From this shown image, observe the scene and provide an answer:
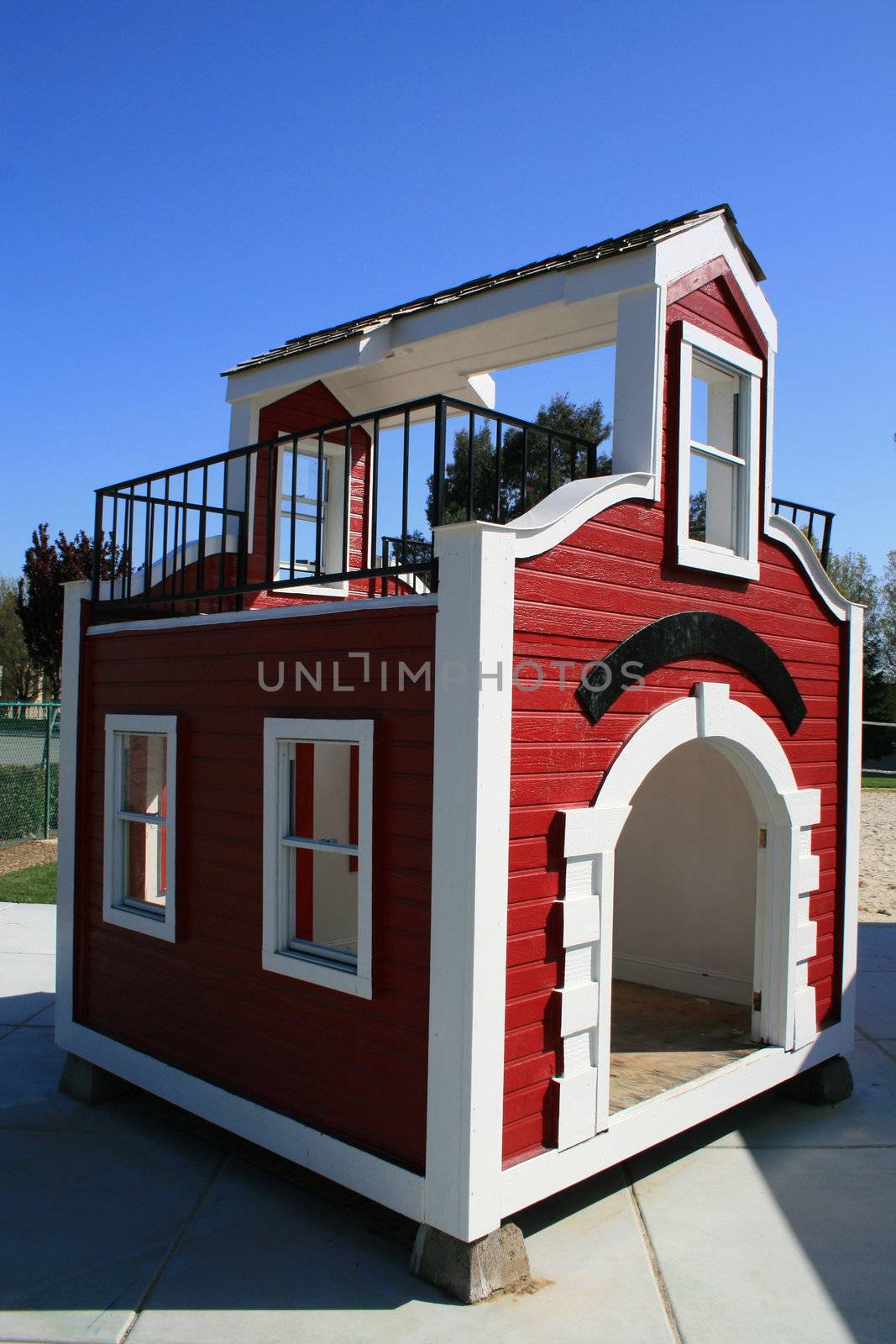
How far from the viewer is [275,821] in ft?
17.4

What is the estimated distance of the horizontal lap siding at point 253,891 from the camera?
4574 mm

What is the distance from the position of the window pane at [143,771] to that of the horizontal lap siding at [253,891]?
21 cm

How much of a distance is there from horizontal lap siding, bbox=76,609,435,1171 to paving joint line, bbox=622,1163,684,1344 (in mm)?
1198

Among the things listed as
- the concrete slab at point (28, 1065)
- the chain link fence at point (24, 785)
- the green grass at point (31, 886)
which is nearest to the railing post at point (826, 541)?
the concrete slab at point (28, 1065)

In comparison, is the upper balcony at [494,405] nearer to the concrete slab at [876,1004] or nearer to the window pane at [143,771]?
the window pane at [143,771]

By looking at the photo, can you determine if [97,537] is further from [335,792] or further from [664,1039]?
[664,1039]

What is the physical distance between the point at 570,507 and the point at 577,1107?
2703 mm

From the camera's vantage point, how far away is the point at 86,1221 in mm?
Result: 5004

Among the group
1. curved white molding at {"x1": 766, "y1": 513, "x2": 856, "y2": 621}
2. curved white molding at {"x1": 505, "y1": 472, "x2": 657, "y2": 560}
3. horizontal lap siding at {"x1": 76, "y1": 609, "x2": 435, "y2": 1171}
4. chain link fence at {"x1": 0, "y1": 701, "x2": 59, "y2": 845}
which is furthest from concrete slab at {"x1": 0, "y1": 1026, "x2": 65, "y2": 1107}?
chain link fence at {"x1": 0, "y1": 701, "x2": 59, "y2": 845}

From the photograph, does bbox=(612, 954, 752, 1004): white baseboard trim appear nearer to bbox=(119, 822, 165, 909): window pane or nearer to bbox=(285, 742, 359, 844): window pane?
bbox=(285, 742, 359, 844): window pane

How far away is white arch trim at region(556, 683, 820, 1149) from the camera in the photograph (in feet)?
15.5

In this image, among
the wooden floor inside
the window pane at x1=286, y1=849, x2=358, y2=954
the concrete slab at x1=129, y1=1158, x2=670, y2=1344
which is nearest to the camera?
the concrete slab at x1=129, y1=1158, x2=670, y2=1344

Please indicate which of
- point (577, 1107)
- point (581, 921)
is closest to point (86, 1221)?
point (577, 1107)

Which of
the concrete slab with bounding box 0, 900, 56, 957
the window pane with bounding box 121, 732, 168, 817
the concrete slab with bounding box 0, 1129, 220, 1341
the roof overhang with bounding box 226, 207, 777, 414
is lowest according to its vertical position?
the concrete slab with bounding box 0, 900, 56, 957
